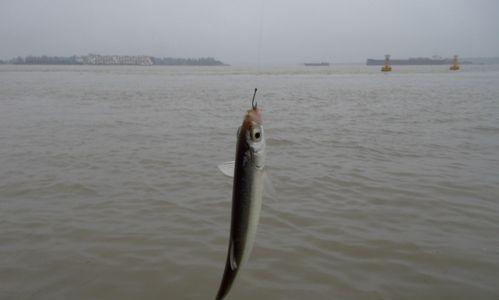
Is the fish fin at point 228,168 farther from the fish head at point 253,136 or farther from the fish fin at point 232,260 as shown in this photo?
the fish fin at point 232,260

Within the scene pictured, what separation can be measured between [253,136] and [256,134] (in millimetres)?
16

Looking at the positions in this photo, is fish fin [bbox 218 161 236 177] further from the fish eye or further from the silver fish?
the fish eye

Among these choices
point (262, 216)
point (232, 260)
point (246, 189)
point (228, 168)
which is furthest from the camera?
point (262, 216)

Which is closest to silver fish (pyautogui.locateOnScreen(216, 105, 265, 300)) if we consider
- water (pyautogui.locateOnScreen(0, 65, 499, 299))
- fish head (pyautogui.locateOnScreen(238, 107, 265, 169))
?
fish head (pyautogui.locateOnScreen(238, 107, 265, 169))

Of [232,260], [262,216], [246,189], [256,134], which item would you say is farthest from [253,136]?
[262,216]

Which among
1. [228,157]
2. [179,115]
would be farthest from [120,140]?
[179,115]

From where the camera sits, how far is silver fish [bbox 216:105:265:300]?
66.2 inches

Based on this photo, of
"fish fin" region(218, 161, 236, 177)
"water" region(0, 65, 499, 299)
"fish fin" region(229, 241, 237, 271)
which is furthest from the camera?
"water" region(0, 65, 499, 299)

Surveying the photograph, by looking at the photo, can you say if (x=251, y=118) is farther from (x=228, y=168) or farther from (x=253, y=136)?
(x=228, y=168)

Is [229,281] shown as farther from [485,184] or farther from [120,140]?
[120,140]

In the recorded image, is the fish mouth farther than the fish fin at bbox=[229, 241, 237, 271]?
No

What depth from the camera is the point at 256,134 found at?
1685 millimetres

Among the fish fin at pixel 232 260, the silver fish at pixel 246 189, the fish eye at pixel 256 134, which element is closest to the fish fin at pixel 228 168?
the silver fish at pixel 246 189

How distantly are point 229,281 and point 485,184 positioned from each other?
22.3 feet
